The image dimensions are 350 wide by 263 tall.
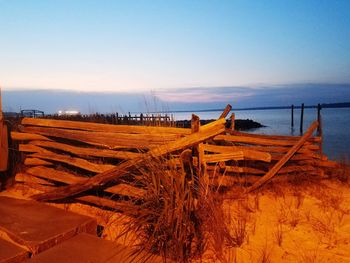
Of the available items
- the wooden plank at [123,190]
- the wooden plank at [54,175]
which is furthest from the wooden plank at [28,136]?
the wooden plank at [123,190]

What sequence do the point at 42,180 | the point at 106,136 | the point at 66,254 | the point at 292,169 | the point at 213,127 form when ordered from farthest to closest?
the point at 292,169
the point at 42,180
the point at 106,136
the point at 213,127
the point at 66,254

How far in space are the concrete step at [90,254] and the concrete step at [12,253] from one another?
0.42 ft

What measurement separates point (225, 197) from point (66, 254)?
2.42 meters

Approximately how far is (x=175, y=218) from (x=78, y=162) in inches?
91.2

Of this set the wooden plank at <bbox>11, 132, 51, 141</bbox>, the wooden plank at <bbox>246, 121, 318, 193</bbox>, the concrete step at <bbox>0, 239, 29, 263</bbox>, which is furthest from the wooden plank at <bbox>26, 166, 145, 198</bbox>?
the wooden plank at <bbox>246, 121, 318, 193</bbox>

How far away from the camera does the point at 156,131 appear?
402 centimetres

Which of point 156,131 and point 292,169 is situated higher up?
point 156,131

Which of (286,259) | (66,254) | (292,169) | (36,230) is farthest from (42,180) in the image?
(292,169)

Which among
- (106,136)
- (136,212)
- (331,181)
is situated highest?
(106,136)

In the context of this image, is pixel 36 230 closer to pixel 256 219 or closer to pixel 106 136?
pixel 106 136

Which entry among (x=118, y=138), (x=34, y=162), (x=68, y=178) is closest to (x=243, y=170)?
(x=118, y=138)

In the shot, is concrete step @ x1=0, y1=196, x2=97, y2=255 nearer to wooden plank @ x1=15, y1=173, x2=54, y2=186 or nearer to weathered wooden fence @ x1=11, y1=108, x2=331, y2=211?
weathered wooden fence @ x1=11, y1=108, x2=331, y2=211

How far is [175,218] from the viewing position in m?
2.80

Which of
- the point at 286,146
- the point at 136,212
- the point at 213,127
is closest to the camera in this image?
the point at 136,212
